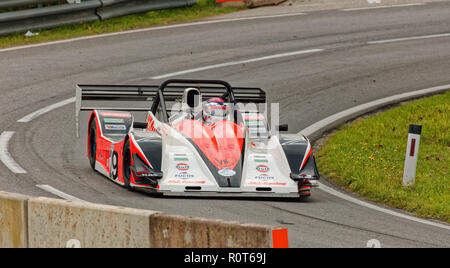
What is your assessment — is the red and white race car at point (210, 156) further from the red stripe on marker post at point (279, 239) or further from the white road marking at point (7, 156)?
the red stripe on marker post at point (279, 239)

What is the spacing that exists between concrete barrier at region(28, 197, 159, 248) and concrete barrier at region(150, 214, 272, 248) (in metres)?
0.12

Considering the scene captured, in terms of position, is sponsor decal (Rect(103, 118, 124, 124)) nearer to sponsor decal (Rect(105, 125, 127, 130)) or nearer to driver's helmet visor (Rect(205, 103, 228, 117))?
sponsor decal (Rect(105, 125, 127, 130))

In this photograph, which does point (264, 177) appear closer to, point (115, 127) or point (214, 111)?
point (214, 111)

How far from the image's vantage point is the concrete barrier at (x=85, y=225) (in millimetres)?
5766

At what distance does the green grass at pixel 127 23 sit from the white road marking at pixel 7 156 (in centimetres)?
679

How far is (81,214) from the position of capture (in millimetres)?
6066

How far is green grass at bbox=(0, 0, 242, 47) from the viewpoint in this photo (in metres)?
18.9

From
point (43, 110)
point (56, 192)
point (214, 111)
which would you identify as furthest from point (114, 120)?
point (43, 110)

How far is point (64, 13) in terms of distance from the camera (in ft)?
63.9

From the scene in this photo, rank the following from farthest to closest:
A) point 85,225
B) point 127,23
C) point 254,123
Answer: point 127,23
point 254,123
point 85,225

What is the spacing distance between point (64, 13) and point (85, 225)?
1424 centimetres

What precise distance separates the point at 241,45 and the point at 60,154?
8.32 m
